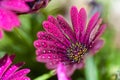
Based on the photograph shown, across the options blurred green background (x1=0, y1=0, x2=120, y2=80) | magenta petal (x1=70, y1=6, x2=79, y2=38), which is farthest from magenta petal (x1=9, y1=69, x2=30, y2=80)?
blurred green background (x1=0, y1=0, x2=120, y2=80)

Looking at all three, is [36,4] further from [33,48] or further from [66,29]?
[33,48]

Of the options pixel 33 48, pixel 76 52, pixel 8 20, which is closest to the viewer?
pixel 8 20

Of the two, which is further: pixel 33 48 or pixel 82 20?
pixel 33 48

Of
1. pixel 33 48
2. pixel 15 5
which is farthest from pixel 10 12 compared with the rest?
pixel 33 48

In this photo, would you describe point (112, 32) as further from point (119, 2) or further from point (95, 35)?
point (95, 35)

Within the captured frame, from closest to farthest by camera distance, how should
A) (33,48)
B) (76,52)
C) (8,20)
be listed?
(8,20) → (76,52) → (33,48)

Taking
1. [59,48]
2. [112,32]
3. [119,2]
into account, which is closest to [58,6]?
[112,32]

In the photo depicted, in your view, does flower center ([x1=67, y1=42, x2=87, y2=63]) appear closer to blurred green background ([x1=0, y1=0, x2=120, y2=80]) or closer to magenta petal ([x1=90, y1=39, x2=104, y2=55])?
magenta petal ([x1=90, y1=39, x2=104, y2=55])
